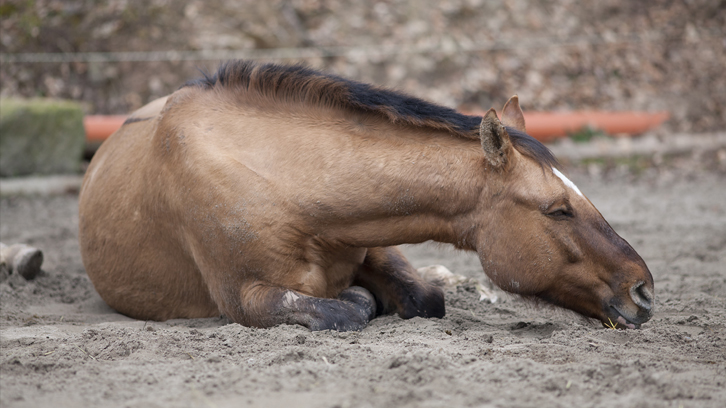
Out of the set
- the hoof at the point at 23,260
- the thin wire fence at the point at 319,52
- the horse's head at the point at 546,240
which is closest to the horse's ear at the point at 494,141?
the horse's head at the point at 546,240

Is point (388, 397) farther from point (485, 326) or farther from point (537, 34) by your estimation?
point (537, 34)

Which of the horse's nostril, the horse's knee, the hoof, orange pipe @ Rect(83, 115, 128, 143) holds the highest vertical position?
the horse's nostril

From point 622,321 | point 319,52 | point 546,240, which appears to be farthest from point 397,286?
point 319,52

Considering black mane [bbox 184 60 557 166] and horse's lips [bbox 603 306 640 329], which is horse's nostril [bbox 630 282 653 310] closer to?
horse's lips [bbox 603 306 640 329]

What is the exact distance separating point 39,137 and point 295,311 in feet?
18.7

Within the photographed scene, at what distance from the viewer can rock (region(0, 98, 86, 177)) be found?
23.1 ft

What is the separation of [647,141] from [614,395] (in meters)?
7.86

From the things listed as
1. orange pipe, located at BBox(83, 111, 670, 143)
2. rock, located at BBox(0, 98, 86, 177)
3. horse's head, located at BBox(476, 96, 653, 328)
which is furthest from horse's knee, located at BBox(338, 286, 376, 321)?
orange pipe, located at BBox(83, 111, 670, 143)

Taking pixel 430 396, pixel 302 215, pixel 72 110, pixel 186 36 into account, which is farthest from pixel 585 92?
pixel 430 396

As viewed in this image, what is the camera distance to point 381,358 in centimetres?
241

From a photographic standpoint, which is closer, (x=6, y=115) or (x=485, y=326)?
(x=485, y=326)

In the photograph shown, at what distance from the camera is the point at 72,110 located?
738cm

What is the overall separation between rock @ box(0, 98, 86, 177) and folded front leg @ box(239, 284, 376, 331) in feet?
17.4

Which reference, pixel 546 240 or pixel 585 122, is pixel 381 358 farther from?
pixel 585 122
